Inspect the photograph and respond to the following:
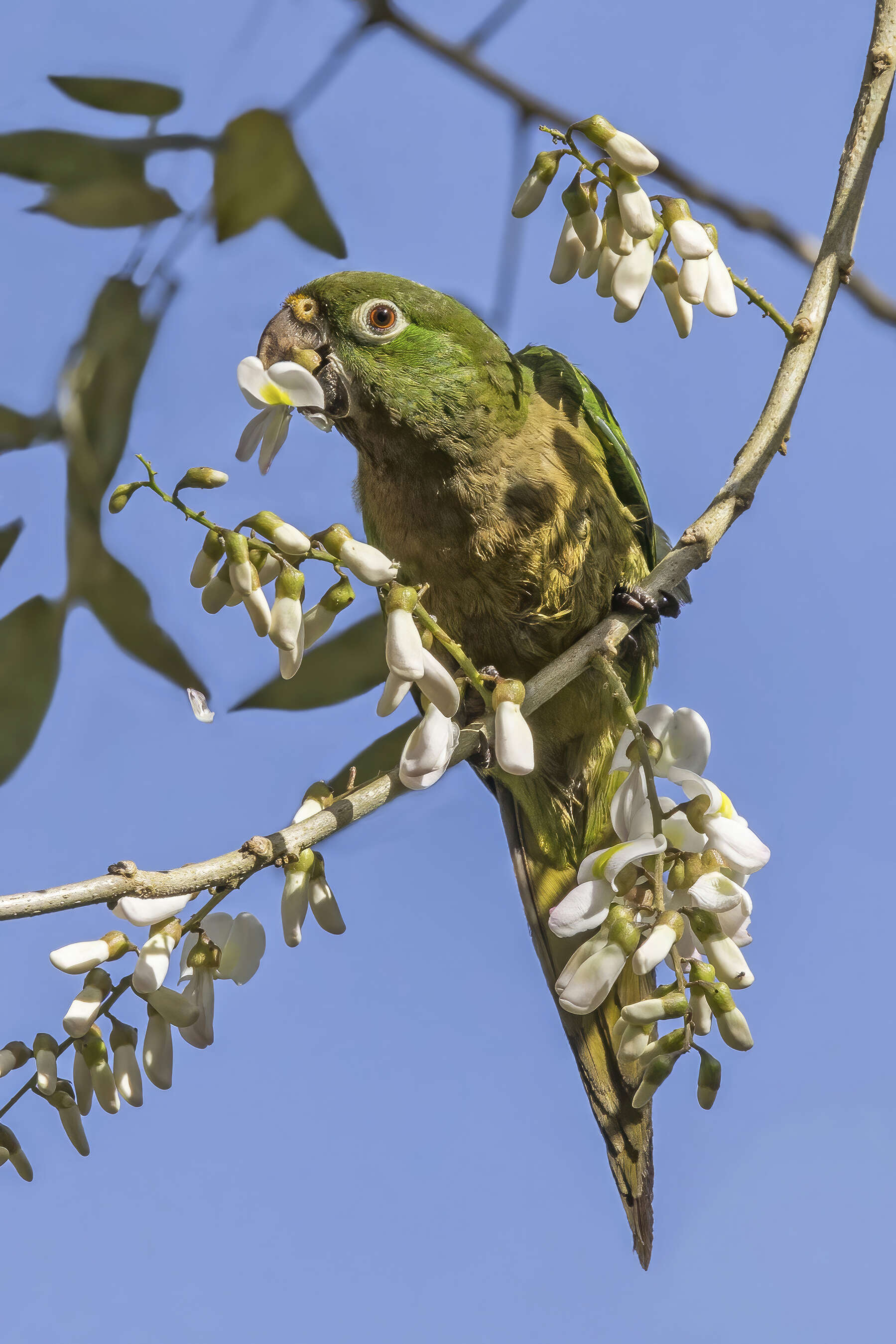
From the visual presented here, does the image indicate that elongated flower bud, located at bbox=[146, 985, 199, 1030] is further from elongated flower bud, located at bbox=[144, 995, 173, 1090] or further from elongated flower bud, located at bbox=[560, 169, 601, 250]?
elongated flower bud, located at bbox=[560, 169, 601, 250]

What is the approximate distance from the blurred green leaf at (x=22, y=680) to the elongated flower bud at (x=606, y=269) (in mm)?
1099

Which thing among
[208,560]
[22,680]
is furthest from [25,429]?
[208,560]

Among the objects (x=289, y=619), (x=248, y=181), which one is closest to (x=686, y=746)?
(x=289, y=619)

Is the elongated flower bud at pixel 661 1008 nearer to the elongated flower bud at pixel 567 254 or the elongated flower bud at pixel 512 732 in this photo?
the elongated flower bud at pixel 512 732

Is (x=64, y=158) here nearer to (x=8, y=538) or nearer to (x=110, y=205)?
(x=110, y=205)

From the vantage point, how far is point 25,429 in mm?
2168

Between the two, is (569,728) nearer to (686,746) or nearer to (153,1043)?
→ (686,746)

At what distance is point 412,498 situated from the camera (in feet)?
7.59

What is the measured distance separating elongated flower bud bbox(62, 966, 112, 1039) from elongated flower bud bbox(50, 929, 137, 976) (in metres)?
0.02

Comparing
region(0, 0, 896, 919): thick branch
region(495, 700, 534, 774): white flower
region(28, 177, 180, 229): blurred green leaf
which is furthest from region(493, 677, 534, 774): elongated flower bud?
region(28, 177, 180, 229): blurred green leaf

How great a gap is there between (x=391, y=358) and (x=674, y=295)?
659mm

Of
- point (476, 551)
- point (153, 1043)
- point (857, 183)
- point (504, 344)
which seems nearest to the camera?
point (153, 1043)

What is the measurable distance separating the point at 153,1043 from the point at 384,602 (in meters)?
0.68

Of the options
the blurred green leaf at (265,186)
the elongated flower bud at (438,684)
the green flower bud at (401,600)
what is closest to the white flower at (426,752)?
the elongated flower bud at (438,684)
